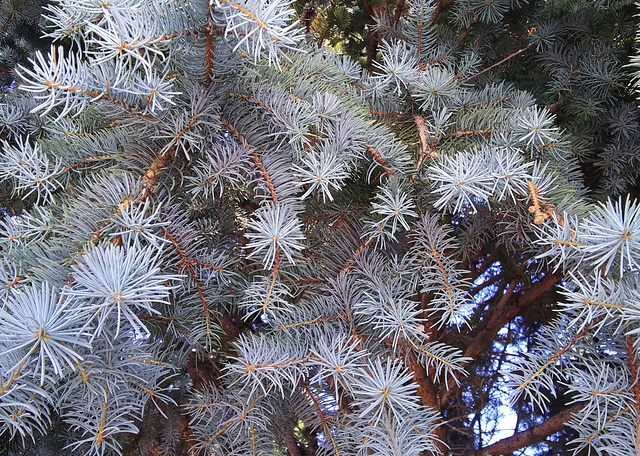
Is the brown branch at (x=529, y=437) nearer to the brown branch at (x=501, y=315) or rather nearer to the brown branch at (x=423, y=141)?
the brown branch at (x=501, y=315)

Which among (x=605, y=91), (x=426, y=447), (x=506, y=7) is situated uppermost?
(x=506, y=7)

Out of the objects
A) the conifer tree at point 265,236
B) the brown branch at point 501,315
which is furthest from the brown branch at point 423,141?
the brown branch at point 501,315

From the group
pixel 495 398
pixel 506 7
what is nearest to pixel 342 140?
pixel 506 7

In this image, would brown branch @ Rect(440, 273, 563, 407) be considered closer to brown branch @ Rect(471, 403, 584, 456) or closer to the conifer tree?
brown branch @ Rect(471, 403, 584, 456)

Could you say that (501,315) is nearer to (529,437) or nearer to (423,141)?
(529,437)

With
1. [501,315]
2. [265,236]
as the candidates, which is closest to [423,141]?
[265,236]

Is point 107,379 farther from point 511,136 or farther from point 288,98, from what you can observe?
point 511,136
